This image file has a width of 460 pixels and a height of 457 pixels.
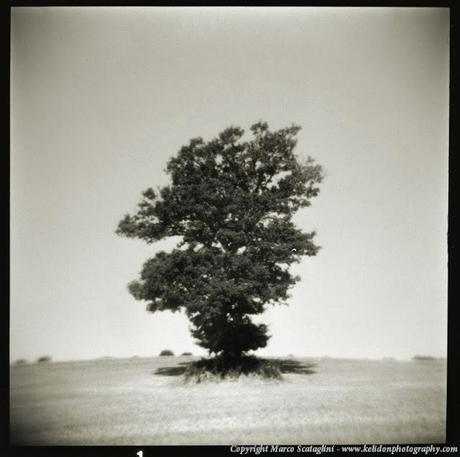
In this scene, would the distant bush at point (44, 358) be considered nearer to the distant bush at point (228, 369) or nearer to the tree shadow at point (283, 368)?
the tree shadow at point (283, 368)

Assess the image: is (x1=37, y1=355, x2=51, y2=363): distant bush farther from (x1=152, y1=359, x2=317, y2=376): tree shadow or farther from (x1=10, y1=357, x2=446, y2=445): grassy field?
(x1=152, y1=359, x2=317, y2=376): tree shadow

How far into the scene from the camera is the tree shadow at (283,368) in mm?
17217

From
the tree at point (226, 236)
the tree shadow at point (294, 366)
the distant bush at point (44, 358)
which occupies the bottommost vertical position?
the tree shadow at point (294, 366)

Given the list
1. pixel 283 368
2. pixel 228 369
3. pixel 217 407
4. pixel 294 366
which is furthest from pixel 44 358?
pixel 294 366

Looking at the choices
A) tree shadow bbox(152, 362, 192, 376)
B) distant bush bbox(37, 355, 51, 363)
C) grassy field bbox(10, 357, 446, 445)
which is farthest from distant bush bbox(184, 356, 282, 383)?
distant bush bbox(37, 355, 51, 363)

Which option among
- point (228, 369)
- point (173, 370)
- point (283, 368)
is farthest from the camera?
point (283, 368)

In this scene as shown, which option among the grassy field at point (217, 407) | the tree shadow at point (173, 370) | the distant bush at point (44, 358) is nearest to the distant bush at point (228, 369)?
the tree shadow at point (173, 370)

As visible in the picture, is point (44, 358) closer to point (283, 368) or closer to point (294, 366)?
point (283, 368)

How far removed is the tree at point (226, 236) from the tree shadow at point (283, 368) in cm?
103

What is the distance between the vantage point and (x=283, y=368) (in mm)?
17516

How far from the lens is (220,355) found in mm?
17203

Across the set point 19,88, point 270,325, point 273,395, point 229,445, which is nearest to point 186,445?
point 229,445

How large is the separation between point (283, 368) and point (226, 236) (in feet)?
15.1

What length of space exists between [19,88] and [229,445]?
39.0ft
